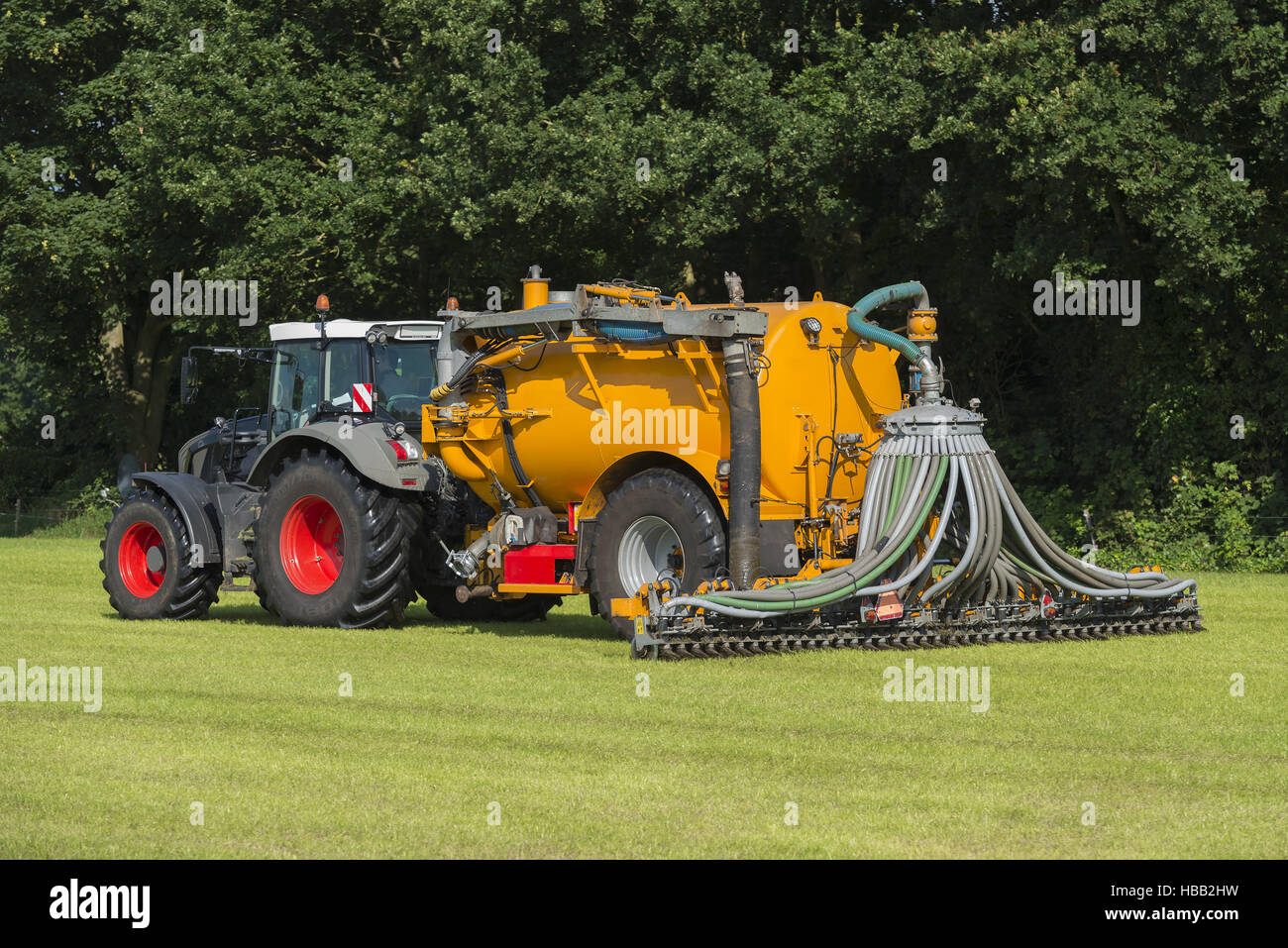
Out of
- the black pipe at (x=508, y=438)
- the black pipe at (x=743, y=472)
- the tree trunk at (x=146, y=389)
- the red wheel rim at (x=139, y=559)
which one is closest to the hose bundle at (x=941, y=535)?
the black pipe at (x=743, y=472)

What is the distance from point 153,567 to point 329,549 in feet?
7.54

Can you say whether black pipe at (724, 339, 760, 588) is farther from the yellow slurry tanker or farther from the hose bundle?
the hose bundle

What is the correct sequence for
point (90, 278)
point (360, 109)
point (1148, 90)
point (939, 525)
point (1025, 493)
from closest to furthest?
point (939, 525), point (1148, 90), point (1025, 493), point (360, 109), point (90, 278)

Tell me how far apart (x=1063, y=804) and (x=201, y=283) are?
26.1 m

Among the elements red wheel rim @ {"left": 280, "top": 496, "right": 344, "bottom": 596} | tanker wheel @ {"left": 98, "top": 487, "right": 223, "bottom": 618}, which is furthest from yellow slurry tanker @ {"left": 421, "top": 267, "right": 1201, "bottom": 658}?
tanker wheel @ {"left": 98, "top": 487, "right": 223, "bottom": 618}

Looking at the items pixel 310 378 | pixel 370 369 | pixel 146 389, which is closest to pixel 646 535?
pixel 370 369

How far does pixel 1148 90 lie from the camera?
2295 centimetres

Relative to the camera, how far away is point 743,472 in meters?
14.2

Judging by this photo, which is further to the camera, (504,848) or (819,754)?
(819,754)

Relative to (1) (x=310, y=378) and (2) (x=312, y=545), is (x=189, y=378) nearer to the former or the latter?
(1) (x=310, y=378)

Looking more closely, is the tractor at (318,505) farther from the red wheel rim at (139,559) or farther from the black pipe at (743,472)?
the black pipe at (743,472)

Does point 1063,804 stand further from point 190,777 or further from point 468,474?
point 468,474

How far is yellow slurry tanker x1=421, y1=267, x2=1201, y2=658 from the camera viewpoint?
14.1m
